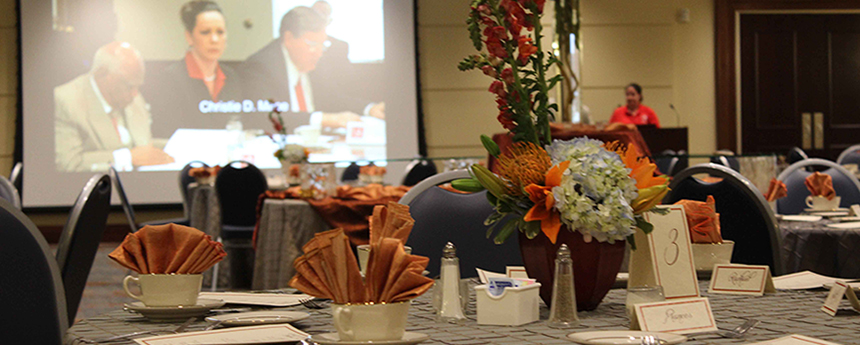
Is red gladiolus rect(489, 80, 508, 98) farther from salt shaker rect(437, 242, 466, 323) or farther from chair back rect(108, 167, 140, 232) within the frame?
chair back rect(108, 167, 140, 232)

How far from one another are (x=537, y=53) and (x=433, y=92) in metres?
7.52

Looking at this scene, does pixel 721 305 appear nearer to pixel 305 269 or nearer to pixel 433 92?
pixel 305 269

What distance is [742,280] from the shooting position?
137cm

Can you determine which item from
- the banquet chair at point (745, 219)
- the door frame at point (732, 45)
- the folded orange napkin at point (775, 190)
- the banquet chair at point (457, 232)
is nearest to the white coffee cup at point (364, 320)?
the banquet chair at point (457, 232)

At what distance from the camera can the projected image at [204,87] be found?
828cm

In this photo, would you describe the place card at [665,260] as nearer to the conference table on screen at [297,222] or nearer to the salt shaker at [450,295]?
the salt shaker at [450,295]

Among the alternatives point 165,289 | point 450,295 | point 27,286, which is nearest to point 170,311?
point 165,289

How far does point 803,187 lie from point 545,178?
3127 mm

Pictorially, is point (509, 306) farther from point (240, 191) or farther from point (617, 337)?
point (240, 191)

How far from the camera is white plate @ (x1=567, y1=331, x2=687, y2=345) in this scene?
0.92 metres

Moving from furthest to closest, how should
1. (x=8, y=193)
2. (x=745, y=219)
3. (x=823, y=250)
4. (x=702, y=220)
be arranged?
(x=8, y=193) < (x=823, y=250) < (x=745, y=219) < (x=702, y=220)

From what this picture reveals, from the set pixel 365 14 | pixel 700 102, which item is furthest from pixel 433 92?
pixel 700 102

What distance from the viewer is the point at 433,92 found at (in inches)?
340

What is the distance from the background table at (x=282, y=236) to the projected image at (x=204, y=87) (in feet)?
13.4
